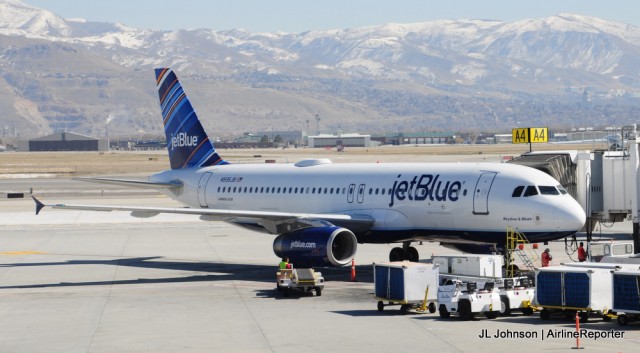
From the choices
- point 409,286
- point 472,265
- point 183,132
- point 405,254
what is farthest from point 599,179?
point 183,132

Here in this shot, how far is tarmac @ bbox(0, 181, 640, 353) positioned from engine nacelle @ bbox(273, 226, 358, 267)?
106cm

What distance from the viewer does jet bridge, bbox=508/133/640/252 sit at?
146 feet

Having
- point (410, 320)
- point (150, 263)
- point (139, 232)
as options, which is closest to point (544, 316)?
point (410, 320)

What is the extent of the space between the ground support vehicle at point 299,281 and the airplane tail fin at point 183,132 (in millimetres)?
18231

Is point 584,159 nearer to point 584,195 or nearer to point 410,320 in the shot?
point 584,195

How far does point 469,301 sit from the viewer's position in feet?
110

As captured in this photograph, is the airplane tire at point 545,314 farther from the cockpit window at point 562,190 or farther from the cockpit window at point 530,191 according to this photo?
the cockpit window at point 562,190

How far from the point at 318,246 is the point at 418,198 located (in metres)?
4.89

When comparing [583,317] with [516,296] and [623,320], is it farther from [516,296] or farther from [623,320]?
[516,296]

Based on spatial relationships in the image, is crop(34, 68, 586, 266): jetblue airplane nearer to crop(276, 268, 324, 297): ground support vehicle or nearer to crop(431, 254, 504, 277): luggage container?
crop(276, 268, 324, 297): ground support vehicle

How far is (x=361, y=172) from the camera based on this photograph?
4812 cm

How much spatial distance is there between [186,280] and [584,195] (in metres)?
16.4

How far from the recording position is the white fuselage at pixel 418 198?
41656 millimetres

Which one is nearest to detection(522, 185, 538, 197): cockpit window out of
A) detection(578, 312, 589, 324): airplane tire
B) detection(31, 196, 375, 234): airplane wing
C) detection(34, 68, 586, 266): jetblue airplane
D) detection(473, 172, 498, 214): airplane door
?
detection(34, 68, 586, 266): jetblue airplane
